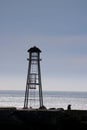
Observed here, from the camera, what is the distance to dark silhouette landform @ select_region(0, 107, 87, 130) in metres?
35.3

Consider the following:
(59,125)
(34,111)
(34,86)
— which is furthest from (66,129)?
(34,86)

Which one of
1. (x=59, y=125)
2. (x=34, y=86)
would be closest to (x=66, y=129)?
(x=59, y=125)

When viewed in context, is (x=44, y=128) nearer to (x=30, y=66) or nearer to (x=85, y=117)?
(x=85, y=117)

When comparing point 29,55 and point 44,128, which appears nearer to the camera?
point 44,128

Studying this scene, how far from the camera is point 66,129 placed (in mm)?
35281

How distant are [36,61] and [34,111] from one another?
10.8 meters

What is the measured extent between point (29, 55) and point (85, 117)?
12.7 meters

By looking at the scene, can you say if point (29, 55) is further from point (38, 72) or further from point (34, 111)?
point (34, 111)

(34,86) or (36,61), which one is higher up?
(36,61)

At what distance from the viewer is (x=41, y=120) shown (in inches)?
1410

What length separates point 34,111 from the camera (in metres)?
36.5

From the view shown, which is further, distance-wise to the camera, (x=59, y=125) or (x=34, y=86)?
(x=34, y=86)

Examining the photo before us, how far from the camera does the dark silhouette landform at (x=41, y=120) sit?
1389 inches

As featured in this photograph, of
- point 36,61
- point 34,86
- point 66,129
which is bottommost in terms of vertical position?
point 66,129
